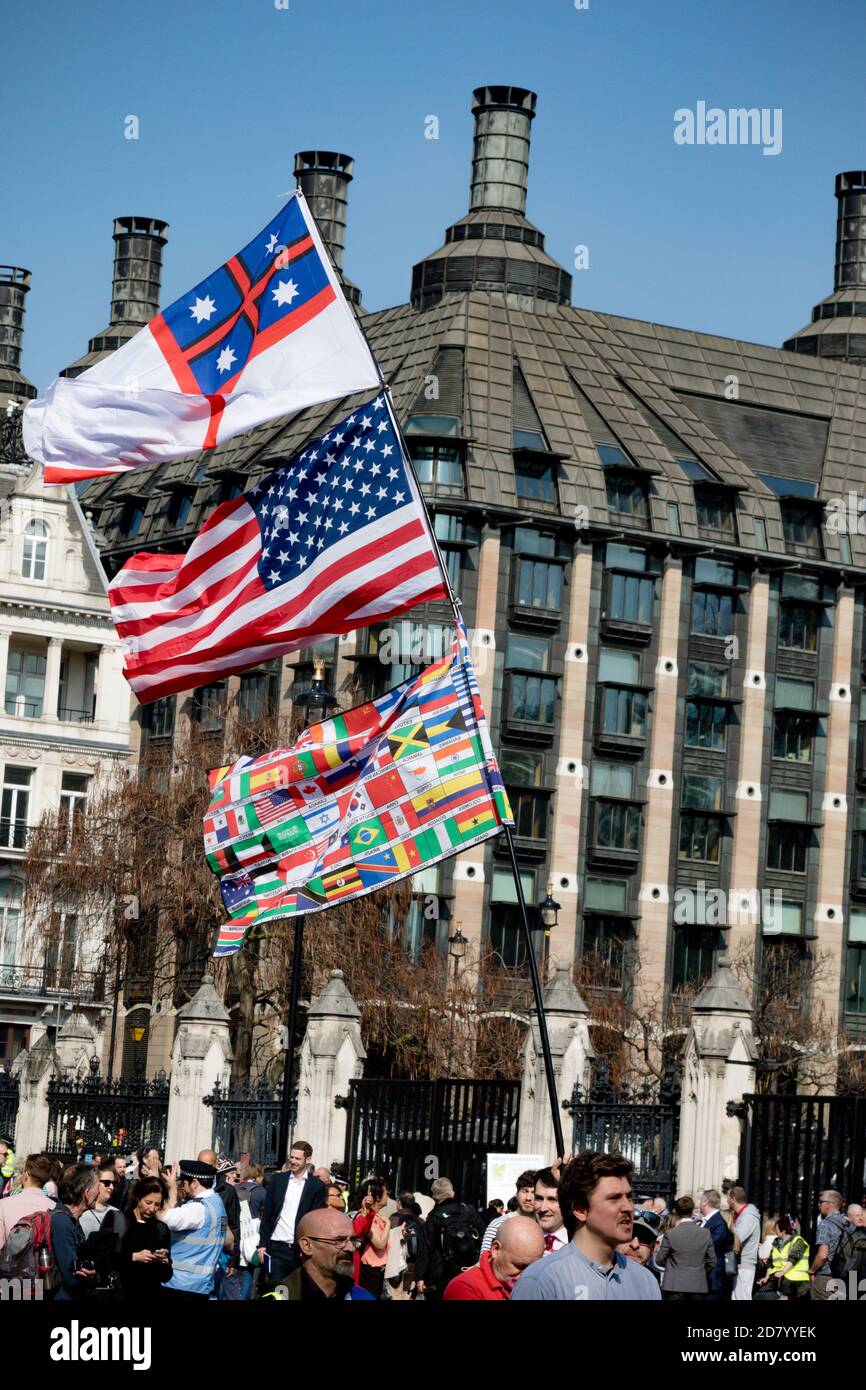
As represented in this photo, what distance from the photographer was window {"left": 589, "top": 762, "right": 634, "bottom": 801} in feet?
276

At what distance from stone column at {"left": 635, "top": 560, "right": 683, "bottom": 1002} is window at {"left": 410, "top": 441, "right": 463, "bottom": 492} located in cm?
802

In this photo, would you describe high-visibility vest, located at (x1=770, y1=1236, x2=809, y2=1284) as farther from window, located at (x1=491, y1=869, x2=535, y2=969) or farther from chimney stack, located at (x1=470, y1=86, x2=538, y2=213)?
chimney stack, located at (x1=470, y1=86, x2=538, y2=213)

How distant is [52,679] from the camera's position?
77.8 metres

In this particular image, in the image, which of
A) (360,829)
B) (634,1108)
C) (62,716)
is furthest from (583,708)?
(360,829)

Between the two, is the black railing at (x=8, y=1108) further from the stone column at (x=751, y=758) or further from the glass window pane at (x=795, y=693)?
the glass window pane at (x=795, y=693)

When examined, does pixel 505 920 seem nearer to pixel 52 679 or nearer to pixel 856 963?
pixel 856 963

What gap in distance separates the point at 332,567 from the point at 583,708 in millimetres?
63644

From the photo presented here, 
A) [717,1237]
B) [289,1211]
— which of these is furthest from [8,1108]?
[717,1237]

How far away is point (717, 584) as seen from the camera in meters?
86.2

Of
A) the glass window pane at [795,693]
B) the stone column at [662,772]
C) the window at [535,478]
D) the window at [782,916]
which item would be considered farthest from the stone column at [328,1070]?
the glass window pane at [795,693]

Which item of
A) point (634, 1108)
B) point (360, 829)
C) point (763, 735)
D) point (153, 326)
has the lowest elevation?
point (634, 1108)

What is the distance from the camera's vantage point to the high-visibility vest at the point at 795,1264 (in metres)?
22.3

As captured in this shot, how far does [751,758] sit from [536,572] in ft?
33.1

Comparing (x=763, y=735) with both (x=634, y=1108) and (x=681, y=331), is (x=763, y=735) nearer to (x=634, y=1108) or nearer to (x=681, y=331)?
(x=681, y=331)
